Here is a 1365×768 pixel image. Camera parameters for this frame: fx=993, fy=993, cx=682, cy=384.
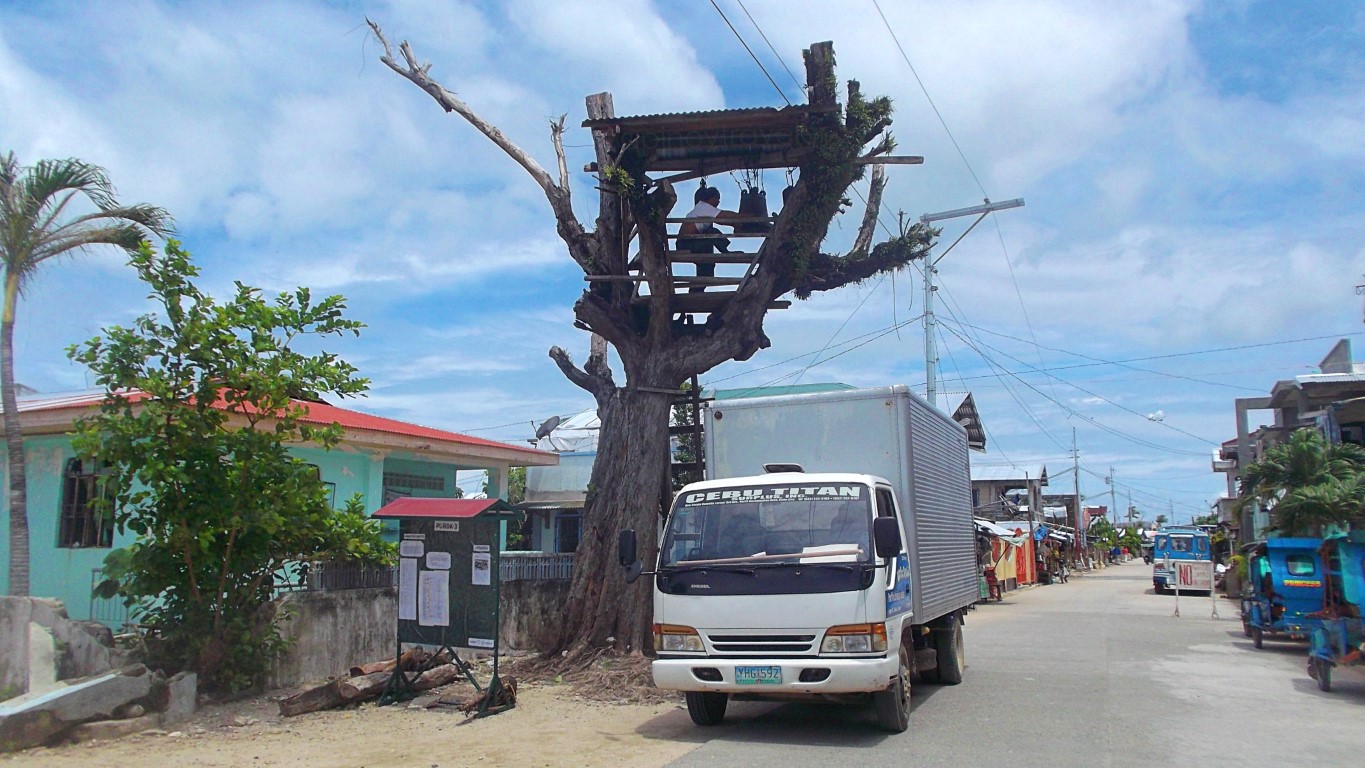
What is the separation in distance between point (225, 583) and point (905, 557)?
684cm

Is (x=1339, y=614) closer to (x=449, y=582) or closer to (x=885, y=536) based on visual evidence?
(x=885, y=536)

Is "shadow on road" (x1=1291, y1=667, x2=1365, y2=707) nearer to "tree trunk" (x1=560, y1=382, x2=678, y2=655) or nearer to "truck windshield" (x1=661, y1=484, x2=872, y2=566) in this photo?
"truck windshield" (x1=661, y1=484, x2=872, y2=566)

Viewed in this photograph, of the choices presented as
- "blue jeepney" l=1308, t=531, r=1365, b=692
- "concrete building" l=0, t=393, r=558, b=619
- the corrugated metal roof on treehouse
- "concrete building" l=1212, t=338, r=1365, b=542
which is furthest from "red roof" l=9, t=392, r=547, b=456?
"concrete building" l=1212, t=338, r=1365, b=542

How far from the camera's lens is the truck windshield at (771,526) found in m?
8.52

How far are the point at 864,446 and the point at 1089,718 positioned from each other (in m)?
3.38

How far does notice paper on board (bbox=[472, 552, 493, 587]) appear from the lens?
10.4 metres

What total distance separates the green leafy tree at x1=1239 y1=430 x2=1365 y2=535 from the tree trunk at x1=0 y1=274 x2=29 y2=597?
64.1 ft

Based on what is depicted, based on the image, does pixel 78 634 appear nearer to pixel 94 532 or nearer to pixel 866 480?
pixel 94 532

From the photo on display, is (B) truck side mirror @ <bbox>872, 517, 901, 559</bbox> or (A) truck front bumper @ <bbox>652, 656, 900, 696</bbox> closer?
(A) truck front bumper @ <bbox>652, 656, 900, 696</bbox>

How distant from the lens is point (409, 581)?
1070cm

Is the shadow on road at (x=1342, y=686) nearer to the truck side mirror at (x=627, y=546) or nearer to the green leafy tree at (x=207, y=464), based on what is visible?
the truck side mirror at (x=627, y=546)

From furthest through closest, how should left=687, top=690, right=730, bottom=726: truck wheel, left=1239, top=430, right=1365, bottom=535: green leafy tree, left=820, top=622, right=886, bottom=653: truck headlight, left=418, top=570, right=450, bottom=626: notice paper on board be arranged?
1. left=1239, top=430, right=1365, bottom=535: green leafy tree
2. left=418, top=570, right=450, bottom=626: notice paper on board
3. left=687, top=690, right=730, bottom=726: truck wheel
4. left=820, top=622, right=886, bottom=653: truck headlight

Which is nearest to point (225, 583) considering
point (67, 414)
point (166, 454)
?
point (166, 454)

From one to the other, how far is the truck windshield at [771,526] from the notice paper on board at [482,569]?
7.78ft
